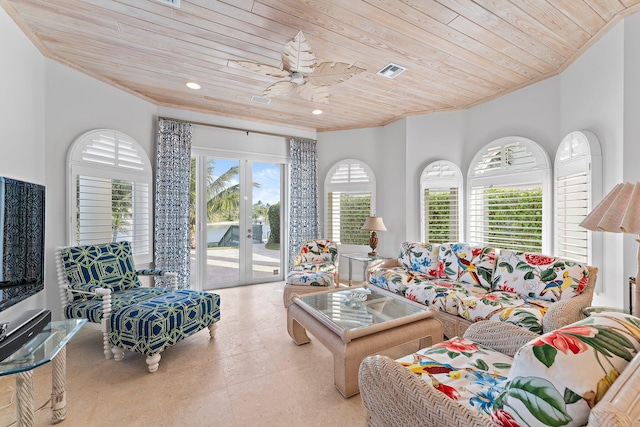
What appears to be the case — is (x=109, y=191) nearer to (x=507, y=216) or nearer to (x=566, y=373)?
(x=566, y=373)

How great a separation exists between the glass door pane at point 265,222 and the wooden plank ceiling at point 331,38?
1.59 meters

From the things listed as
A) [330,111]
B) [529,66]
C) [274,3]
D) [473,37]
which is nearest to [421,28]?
[473,37]

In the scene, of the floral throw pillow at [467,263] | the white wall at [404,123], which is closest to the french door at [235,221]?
the white wall at [404,123]

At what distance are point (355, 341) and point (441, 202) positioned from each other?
2959 mm

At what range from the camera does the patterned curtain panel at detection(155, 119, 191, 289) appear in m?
3.78

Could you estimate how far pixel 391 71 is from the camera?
2996mm

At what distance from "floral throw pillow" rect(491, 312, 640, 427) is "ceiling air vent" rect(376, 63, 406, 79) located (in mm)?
2744

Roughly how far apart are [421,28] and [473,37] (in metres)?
0.53

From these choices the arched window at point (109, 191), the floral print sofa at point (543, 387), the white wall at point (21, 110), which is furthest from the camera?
the arched window at point (109, 191)

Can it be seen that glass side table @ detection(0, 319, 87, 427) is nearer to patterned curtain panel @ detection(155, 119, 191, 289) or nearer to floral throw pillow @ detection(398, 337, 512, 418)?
floral throw pillow @ detection(398, 337, 512, 418)

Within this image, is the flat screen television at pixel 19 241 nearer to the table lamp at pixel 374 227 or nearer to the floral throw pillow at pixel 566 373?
the floral throw pillow at pixel 566 373

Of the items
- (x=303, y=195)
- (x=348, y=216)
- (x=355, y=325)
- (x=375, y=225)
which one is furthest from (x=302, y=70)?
(x=348, y=216)

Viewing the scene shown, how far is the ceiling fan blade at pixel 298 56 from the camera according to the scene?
2008mm

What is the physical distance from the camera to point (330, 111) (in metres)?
4.25
